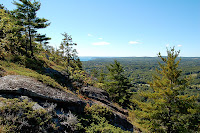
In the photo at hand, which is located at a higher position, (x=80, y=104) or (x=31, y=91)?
(x=31, y=91)

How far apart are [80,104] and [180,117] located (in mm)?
9775

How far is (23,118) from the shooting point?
4.36 meters

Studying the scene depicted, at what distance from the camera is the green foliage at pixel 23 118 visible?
4.01 m

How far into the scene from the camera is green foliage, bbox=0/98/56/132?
4008 millimetres

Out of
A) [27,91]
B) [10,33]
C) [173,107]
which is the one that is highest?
[10,33]

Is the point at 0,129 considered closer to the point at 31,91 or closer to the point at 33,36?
the point at 31,91

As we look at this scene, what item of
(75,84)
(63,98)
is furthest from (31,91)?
(75,84)

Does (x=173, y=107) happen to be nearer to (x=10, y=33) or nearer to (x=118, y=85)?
(x=118, y=85)

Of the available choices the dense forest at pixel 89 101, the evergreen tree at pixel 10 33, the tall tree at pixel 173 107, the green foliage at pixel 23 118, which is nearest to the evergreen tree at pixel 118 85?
the dense forest at pixel 89 101

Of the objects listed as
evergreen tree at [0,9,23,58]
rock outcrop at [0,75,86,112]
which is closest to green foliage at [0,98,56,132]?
rock outcrop at [0,75,86,112]

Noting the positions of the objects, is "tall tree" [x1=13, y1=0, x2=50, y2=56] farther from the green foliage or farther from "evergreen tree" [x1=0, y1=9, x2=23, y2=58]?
the green foliage

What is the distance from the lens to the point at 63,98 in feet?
23.9

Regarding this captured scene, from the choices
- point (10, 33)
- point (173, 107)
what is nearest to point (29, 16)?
point (10, 33)

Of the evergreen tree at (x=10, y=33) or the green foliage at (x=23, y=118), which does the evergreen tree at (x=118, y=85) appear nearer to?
the evergreen tree at (x=10, y=33)
